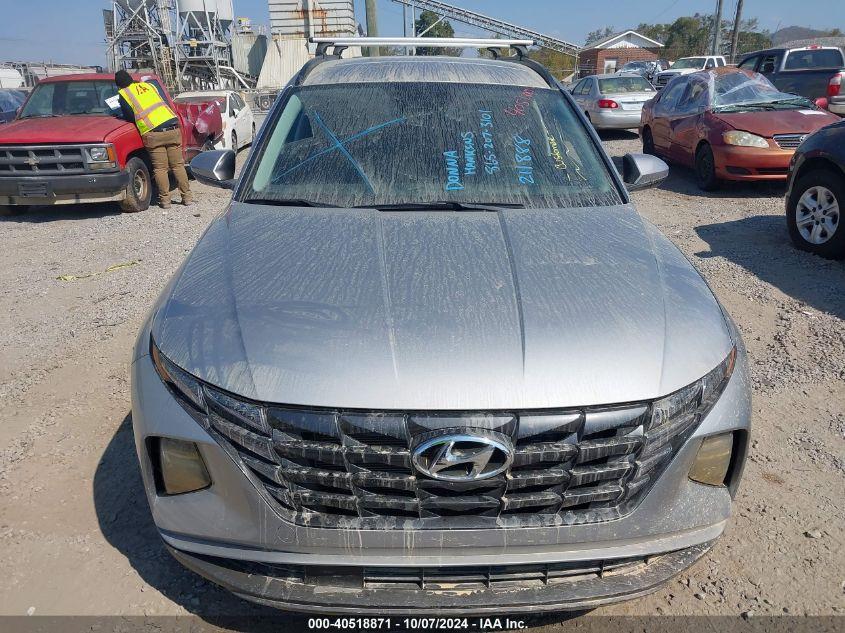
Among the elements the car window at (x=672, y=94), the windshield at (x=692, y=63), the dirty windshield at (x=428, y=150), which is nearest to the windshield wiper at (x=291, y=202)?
the dirty windshield at (x=428, y=150)

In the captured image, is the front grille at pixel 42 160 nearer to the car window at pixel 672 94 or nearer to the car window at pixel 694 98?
the car window at pixel 694 98

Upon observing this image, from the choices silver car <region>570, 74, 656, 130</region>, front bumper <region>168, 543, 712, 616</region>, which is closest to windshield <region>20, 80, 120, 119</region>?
front bumper <region>168, 543, 712, 616</region>

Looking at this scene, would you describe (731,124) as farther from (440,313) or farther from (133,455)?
(133,455)

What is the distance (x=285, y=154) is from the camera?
3.06 metres

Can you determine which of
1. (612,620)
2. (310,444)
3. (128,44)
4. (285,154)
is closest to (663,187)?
(285,154)

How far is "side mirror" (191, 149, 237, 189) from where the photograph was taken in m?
3.47

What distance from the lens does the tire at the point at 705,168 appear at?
346 inches

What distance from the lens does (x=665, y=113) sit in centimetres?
1056

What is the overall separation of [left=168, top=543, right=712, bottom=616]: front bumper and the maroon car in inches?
308

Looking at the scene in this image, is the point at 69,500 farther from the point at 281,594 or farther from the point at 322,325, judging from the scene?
the point at 322,325

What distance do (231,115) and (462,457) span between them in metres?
13.1

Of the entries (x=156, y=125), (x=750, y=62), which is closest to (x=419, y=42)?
(x=156, y=125)

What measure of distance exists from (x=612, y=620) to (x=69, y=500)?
2.30 metres

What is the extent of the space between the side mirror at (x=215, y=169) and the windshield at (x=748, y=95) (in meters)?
7.88
